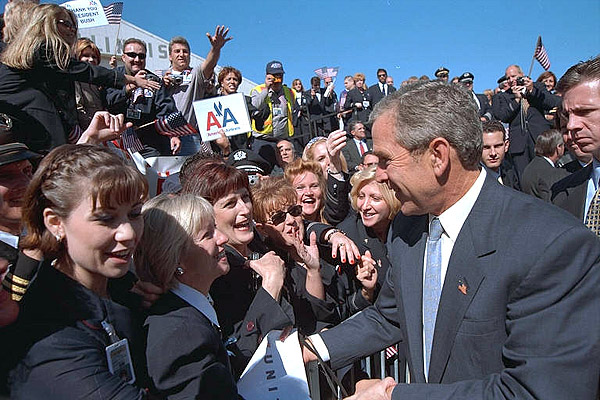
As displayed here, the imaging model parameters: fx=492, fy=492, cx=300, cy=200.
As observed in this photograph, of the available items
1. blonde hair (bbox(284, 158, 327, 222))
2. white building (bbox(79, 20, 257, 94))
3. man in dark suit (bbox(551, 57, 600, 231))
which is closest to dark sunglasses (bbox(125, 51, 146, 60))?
blonde hair (bbox(284, 158, 327, 222))

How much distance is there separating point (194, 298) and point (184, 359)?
1.21 ft

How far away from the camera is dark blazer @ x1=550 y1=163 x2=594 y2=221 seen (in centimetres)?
361

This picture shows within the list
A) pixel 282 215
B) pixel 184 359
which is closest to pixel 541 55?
pixel 282 215

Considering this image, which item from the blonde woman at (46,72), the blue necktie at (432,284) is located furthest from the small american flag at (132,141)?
the blue necktie at (432,284)

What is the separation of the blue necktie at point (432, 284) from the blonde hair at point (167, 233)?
1.08 meters

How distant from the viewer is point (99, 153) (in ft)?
6.43

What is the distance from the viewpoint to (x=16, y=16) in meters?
4.16

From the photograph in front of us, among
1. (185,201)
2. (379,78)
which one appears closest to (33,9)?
(185,201)

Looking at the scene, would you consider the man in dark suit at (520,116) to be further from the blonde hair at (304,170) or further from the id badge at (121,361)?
the id badge at (121,361)

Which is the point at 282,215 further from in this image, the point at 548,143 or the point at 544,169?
the point at 548,143

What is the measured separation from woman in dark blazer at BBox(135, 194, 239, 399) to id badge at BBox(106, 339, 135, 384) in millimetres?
86

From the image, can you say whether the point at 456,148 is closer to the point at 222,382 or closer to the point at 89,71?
the point at 222,382

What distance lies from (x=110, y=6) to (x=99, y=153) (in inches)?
308

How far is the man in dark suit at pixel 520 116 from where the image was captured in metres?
9.52
